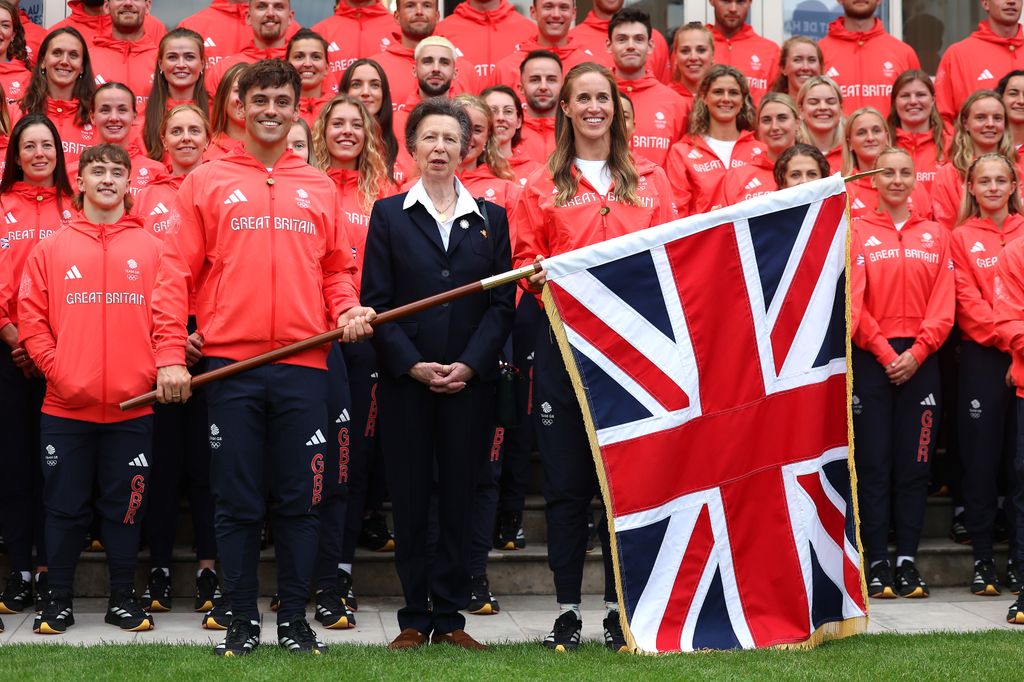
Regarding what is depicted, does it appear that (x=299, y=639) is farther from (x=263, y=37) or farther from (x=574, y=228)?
(x=263, y=37)

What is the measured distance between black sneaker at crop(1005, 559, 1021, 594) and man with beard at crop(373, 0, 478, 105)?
4.47 metres

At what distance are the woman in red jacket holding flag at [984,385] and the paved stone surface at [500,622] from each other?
1.11ft

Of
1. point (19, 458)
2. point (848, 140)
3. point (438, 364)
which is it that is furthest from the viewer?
point (848, 140)

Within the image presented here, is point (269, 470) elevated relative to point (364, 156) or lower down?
lower down

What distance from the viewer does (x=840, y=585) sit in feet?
17.4

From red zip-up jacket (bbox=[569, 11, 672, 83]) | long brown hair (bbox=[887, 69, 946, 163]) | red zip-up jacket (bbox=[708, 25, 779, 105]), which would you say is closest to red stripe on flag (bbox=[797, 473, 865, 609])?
long brown hair (bbox=[887, 69, 946, 163])

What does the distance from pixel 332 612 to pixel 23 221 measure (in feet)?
8.13

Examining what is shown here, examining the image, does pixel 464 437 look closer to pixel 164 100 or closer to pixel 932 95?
pixel 164 100

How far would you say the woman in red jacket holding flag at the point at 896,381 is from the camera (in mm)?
6691

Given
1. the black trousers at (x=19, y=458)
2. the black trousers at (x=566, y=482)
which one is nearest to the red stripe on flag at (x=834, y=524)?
the black trousers at (x=566, y=482)

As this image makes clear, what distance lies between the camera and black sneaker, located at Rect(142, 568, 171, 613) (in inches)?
241

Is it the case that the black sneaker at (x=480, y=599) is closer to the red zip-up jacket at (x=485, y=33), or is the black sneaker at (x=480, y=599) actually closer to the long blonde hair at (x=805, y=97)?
the long blonde hair at (x=805, y=97)

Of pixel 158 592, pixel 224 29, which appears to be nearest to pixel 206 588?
pixel 158 592

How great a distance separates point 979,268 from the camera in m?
7.07
